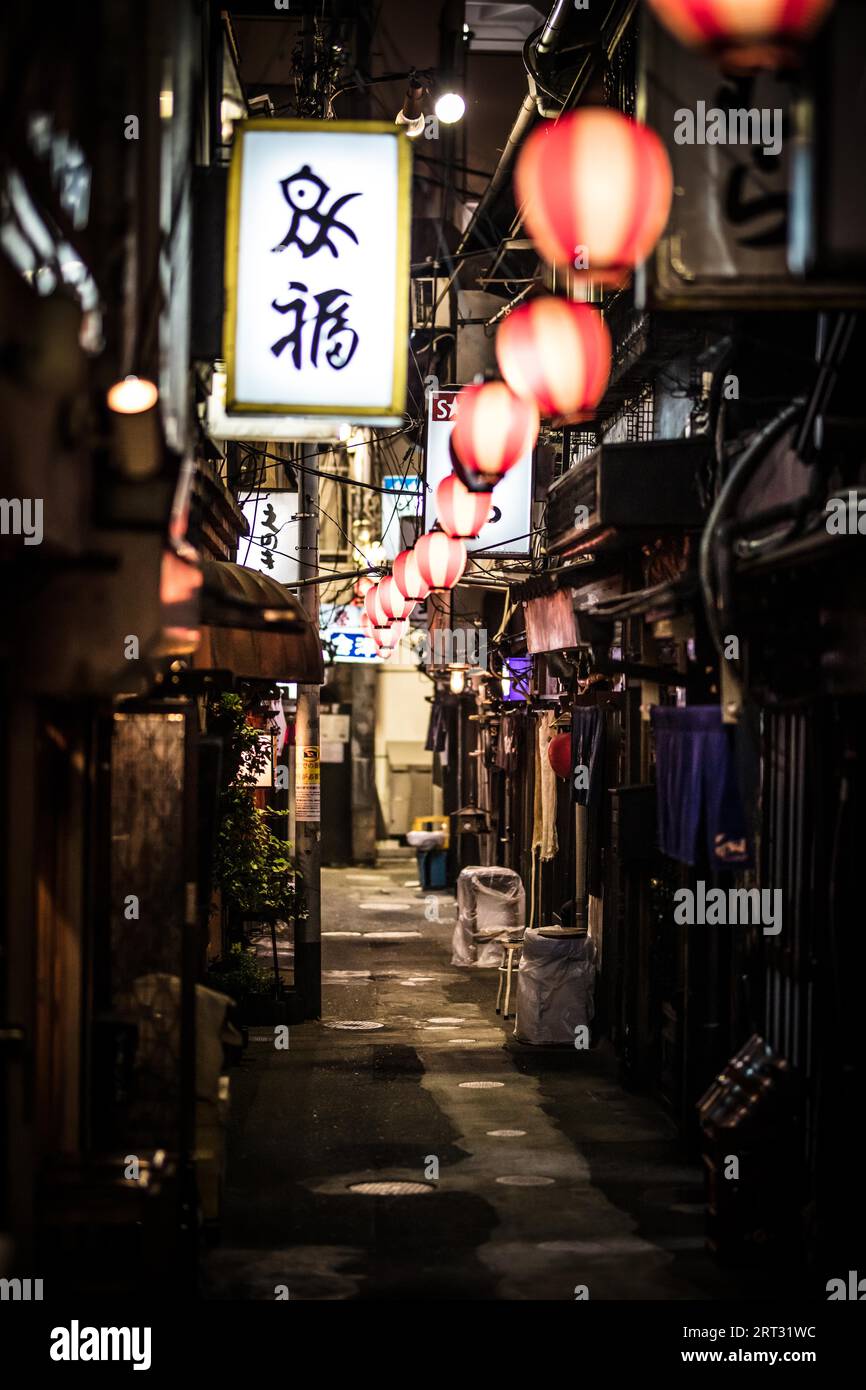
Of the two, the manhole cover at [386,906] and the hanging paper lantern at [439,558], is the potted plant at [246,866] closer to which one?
the hanging paper lantern at [439,558]

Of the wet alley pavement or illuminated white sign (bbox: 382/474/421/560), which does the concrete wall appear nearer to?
illuminated white sign (bbox: 382/474/421/560)

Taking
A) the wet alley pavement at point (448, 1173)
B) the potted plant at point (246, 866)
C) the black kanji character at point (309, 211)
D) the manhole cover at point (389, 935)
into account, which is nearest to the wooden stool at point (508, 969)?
the wet alley pavement at point (448, 1173)

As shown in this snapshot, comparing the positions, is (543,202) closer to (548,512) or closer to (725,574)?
(725,574)

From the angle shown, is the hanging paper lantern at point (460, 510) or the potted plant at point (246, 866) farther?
the potted plant at point (246, 866)

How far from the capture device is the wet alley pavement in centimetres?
1134

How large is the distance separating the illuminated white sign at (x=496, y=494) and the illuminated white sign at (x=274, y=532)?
2.95 m

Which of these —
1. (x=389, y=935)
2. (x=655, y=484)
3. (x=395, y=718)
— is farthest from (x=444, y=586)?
(x=395, y=718)

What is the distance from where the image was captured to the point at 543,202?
942 cm

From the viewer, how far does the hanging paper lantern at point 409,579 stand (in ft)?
72.4

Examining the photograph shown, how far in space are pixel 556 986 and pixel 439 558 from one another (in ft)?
20.6

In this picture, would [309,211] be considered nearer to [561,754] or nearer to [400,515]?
[561,754]

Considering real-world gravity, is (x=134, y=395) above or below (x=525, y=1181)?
above

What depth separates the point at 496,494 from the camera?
22.5 meters

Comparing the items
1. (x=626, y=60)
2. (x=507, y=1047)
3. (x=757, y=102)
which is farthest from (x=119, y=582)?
(x=507, y=1047)
